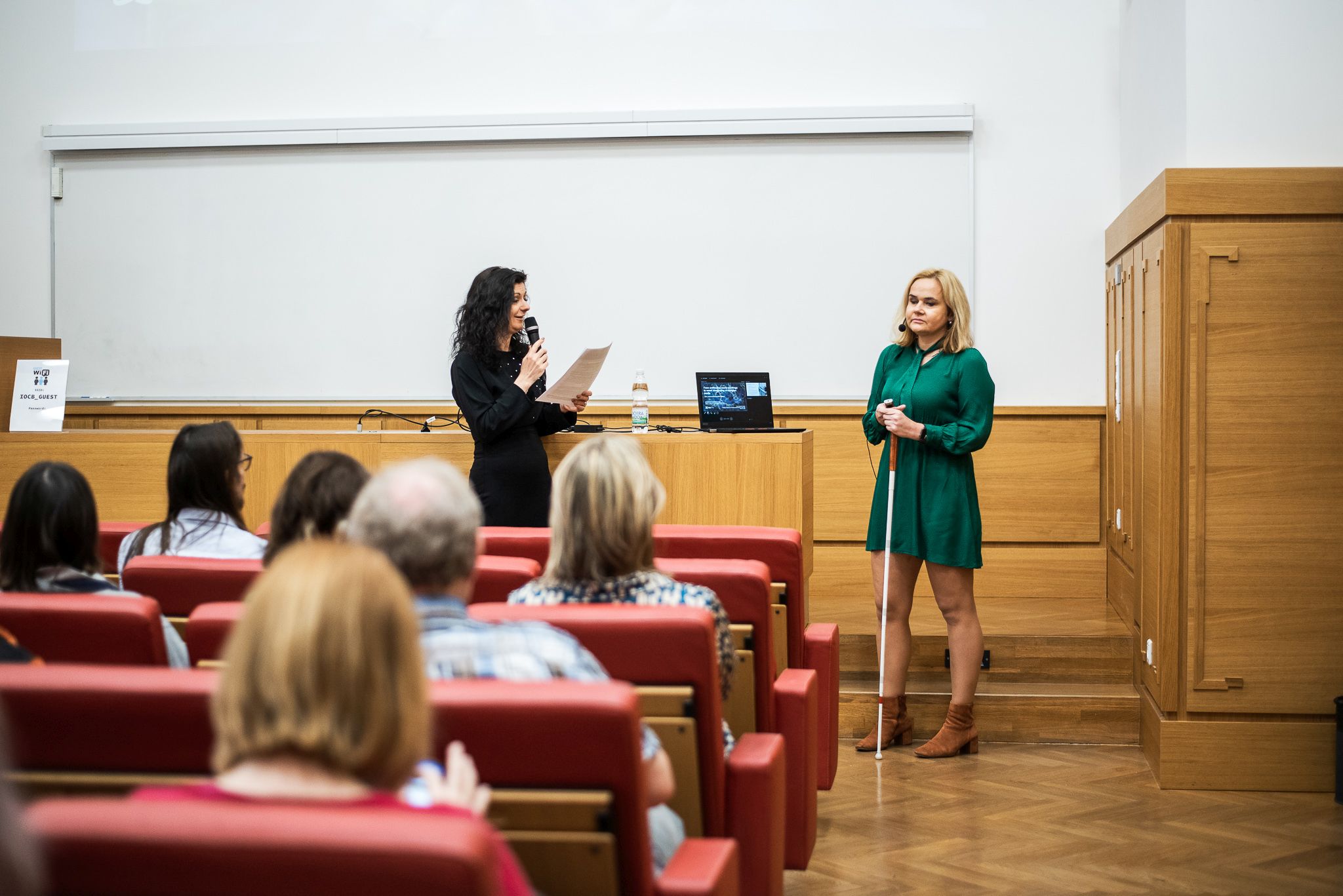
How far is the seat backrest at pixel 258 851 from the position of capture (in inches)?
37.1

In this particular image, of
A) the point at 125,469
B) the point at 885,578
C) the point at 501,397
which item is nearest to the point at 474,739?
A: the point at 501,397

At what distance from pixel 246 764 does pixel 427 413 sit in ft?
16.8

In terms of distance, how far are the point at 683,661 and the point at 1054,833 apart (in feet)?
6.68

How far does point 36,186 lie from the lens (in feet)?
21.5

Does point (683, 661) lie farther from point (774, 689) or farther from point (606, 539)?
point (774, 689)

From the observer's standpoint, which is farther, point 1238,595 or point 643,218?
point 643,218

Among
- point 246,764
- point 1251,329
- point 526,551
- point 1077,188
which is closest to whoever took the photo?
point 246,764

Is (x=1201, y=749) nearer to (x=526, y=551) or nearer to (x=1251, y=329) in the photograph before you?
(x=1251, y=329)

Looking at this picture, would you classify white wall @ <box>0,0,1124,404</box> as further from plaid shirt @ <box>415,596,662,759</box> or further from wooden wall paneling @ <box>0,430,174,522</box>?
plaid shirt @ <box>415,596,662,759</box>

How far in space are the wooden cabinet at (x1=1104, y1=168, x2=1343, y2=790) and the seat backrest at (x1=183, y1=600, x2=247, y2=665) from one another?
301 centimetres

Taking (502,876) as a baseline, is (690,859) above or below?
below

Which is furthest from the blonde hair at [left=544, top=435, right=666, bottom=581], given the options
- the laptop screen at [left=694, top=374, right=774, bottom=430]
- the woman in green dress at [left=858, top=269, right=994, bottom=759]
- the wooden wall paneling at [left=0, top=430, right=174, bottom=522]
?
the wooden wall paneling at [left=0, top=430, right=174, bottom=522]

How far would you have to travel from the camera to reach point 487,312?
391 centimetres

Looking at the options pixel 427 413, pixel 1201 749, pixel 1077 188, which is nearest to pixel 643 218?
pixel 427 413
